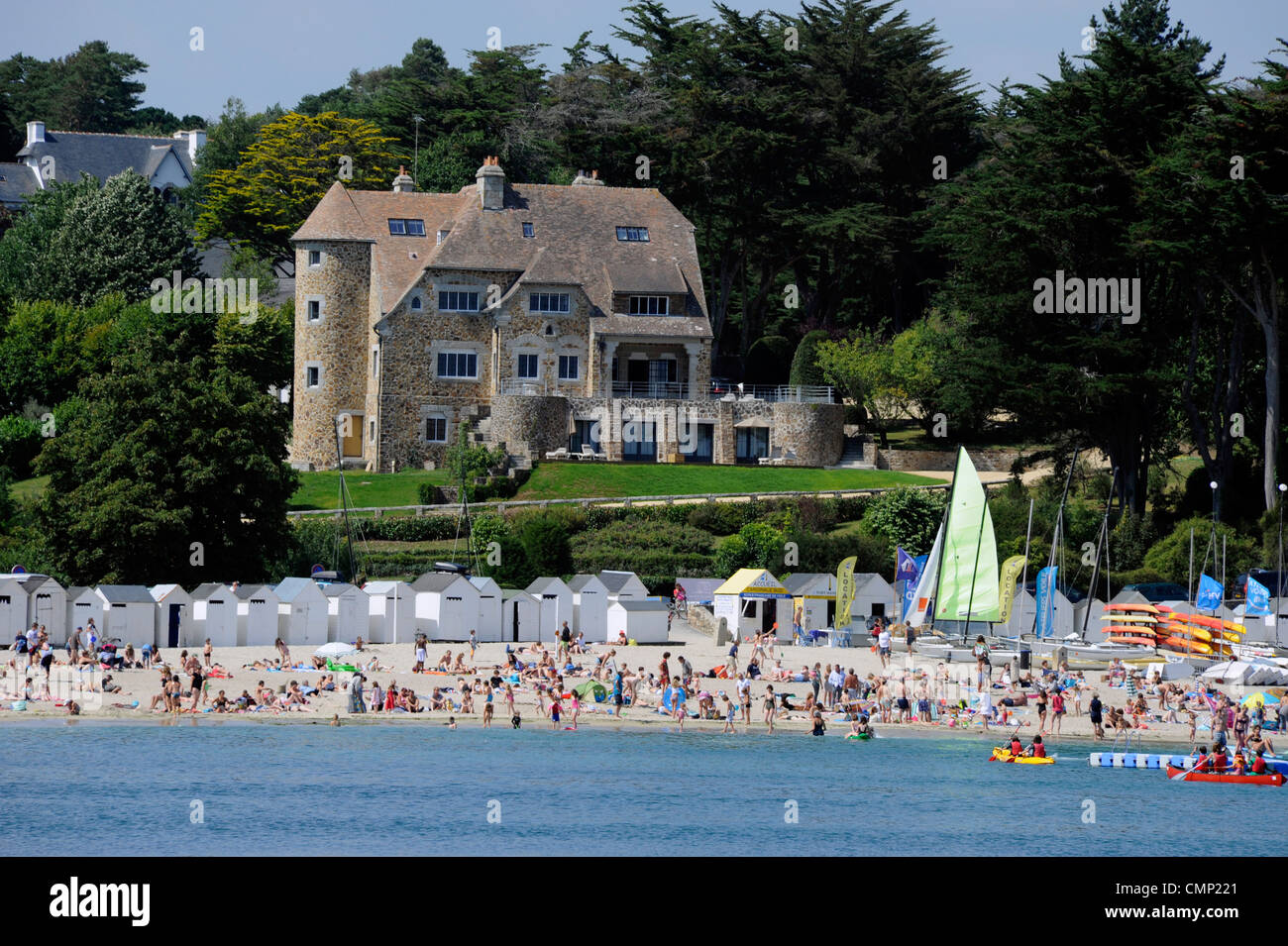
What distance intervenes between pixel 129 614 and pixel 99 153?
78.4 meters

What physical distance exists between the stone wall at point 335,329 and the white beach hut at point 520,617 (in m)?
25.6

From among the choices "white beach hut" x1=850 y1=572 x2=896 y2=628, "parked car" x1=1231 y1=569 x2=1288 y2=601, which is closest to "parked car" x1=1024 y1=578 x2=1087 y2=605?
"white beach hut" x1=850 y1=572 x2=896 y2=628

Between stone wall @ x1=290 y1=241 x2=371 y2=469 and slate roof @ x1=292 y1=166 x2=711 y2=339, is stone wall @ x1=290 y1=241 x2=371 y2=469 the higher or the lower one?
the lower one

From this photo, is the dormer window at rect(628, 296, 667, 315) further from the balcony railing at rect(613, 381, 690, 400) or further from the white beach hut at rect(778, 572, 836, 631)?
the white beach hut at rect(778, 572, 836, 631)

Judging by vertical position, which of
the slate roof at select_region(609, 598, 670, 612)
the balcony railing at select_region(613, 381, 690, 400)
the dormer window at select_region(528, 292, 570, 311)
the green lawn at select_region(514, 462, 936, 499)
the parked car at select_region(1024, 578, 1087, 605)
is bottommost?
the slate roof at select_region(609, 598, 670, 612)

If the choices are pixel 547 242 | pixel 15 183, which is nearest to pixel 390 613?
pixel 547 242

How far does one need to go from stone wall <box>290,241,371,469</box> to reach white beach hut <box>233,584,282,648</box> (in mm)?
27048

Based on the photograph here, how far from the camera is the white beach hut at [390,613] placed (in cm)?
5212

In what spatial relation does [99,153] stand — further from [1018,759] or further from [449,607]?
[1018,759]

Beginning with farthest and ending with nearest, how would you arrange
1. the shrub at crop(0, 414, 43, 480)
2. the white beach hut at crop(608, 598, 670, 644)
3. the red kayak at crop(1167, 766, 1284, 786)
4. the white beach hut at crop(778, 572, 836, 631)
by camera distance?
1. the shrub at crop(0, 414, 43, 480)
2. the white beach hut at crop(778, 572, 836, 631)
3. the white beach hut at crop(608, 598, 670, 644)
4. the red kayak at crop(1167, 766, 1284, 786)

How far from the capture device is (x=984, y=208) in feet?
220

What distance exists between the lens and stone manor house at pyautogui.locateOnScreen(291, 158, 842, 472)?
74250mm

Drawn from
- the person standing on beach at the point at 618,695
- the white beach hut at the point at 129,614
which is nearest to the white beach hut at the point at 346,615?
the white beach hut at the point at 129,614
